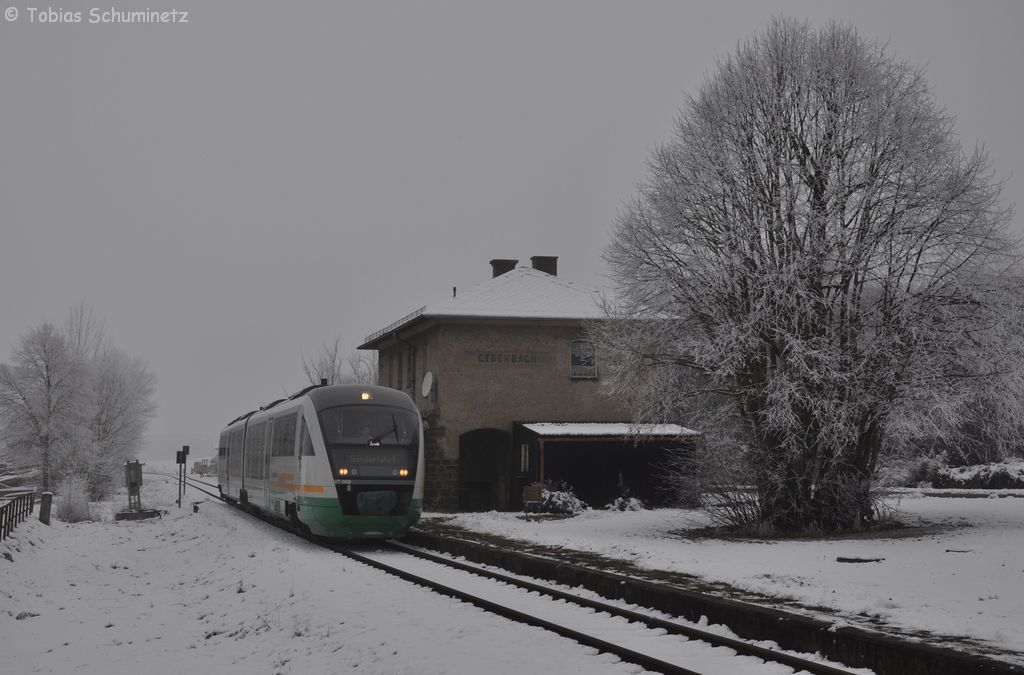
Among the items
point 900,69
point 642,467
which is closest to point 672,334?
point 900,69

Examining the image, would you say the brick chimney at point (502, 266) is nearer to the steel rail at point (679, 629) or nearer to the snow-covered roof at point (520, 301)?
the snow-covered roof at point (520, 301)

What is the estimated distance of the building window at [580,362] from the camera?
32.9 m

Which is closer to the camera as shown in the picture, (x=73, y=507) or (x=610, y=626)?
(x=610, y=626)

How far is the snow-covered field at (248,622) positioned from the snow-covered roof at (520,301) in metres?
12.9

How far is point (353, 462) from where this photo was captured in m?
18.4

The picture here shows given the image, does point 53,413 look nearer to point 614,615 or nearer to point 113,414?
point 113,414

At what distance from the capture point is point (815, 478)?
19938mm

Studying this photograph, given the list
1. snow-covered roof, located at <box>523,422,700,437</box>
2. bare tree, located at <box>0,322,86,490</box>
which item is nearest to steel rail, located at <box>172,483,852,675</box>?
snow-covered roof, located at <box>523,422,700,437</box>

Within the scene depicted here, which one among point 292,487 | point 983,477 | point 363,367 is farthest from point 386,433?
point 363,367

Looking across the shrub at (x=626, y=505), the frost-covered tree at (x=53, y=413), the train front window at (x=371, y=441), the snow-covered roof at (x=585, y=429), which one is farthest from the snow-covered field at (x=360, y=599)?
the frost-covered tree at (x=53, y=413)

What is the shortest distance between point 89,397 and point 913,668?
52121 millimetres

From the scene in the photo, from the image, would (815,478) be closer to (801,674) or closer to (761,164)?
(761,164)

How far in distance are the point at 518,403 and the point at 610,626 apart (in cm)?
2216

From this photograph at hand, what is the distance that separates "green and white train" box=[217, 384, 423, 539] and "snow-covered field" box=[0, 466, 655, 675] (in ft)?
2.68
